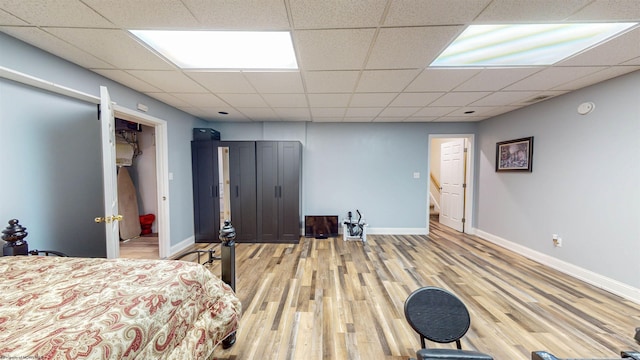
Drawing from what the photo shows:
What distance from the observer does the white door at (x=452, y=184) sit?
4.64m

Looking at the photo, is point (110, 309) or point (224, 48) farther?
point (224, 48)

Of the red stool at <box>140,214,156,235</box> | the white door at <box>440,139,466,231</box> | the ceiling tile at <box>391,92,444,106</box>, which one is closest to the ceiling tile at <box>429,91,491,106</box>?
the ceiling tile at <box>391,92,444,106</box>

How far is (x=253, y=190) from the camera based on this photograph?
3863mm

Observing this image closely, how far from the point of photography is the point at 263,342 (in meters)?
1.65

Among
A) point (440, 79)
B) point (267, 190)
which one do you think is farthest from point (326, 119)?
point (440, 79)

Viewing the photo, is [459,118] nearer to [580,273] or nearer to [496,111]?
[496,111]

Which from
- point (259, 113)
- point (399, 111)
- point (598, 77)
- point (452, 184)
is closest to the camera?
point (598, 77)

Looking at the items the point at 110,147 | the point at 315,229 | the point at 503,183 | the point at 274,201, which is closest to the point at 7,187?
the point at 110,147

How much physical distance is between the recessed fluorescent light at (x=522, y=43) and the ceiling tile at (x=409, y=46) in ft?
0.47

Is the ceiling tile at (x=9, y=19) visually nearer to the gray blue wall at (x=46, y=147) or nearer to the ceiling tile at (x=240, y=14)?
the gray blue wall at (x=46, y=147)

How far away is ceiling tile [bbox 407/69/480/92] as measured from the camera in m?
2.14

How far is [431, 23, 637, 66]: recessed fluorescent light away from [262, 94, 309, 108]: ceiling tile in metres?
1.69

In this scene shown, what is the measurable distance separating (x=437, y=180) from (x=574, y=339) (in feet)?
17.6

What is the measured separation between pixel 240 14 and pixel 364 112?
2.58m
